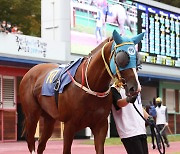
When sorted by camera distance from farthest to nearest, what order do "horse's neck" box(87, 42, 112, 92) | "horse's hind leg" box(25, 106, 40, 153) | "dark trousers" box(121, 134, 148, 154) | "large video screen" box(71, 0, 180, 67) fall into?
"large video screen" box(71, 0, 180, 67) < "horse's hind leg" box(25, 106, 40, 153) < "dark trousers" box(121, 134, 148, 154) < "horse's neck" box(87, 42, 112, 92)

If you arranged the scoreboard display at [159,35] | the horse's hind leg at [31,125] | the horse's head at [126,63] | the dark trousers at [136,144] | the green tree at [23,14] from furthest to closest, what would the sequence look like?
1. the green tree at [23,14]
2. the scoreboard display at [159,35]
3. the horse's hind leg at [31,125]
4. the dark trousers at [136,144]
5. the horse's head at [126,63]

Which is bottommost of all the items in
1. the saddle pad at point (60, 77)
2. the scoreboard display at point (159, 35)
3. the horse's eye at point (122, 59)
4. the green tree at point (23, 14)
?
the saddle pad at point (60, 77)

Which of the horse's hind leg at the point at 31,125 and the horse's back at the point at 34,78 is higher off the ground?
the horse's back at the point at 34,78

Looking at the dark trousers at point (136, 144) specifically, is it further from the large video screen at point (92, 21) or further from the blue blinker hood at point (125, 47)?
the large video screen at point (92, 21)

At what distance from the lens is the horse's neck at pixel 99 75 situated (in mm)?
6840

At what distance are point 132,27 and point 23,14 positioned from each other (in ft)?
42.1

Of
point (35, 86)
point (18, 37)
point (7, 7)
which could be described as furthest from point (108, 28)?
point (35, 86)

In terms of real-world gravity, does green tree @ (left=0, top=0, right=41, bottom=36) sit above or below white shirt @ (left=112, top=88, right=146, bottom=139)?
above

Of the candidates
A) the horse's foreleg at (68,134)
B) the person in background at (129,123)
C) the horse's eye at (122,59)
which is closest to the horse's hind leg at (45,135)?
the horse's foreleg at (68,134)

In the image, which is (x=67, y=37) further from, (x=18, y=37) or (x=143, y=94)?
(x=143, y=94)

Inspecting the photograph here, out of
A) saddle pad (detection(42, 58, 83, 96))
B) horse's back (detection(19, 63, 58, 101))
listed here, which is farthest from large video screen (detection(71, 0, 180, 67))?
saddle pad (detection(42, 58, 83, 96))

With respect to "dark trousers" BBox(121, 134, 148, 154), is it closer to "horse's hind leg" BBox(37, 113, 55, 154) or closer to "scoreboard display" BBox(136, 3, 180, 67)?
"horse's hind leg" BBox(37, 113, 55, 154)

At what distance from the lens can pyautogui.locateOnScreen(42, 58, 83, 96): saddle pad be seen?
7.35 metres

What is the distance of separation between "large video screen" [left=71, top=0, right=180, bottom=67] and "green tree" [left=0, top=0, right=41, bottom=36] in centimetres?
1150
